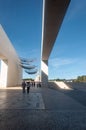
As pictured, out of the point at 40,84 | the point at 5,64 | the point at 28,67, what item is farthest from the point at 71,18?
the point at 28,67

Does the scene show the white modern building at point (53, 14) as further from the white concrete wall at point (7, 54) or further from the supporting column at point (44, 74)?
the supporting column at point (44, 74)

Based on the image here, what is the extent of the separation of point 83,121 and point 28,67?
48.5 meters

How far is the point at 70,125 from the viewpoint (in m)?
5.21

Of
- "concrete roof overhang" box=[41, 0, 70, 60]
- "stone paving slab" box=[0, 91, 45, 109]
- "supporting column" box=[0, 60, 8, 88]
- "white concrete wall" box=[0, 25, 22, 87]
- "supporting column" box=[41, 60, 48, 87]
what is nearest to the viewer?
"stone paving slab" box=[0, 91, 45, 109]

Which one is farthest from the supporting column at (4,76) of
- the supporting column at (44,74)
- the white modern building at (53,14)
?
the white modern building at (53,14)

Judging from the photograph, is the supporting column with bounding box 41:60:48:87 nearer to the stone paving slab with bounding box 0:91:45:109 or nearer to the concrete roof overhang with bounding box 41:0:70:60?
the concrete roof overhang with bounding box 41:0:70:60

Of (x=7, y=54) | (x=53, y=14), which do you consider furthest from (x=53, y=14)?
(x=7, y=54)

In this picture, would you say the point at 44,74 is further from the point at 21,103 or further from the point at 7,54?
the point at 21,103

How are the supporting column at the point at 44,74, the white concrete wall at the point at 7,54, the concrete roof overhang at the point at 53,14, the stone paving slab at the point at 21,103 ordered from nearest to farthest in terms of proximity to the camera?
the stone paving slab at the point at 21,103 → the concrete roof overhang at the point at 53,14 → the white concrete wall at the point at 7,54 → the supporting column at the point at 44,74

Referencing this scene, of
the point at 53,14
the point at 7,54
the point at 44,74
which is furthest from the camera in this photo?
the point at 44,74

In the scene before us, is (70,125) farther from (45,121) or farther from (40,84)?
(40,84)

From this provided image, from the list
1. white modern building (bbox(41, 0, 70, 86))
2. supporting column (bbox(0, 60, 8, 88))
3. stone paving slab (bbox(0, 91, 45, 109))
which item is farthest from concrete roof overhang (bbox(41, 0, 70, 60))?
supporting column (bbox(0, 60, 8, 88))

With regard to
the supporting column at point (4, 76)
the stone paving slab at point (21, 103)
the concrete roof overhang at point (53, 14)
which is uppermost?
the concrete roof overhang at point (53, 14)

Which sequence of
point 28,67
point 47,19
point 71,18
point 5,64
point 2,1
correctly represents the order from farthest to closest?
point 28,67
point 5,64
point 71,18
point 47,19
point 2,1
